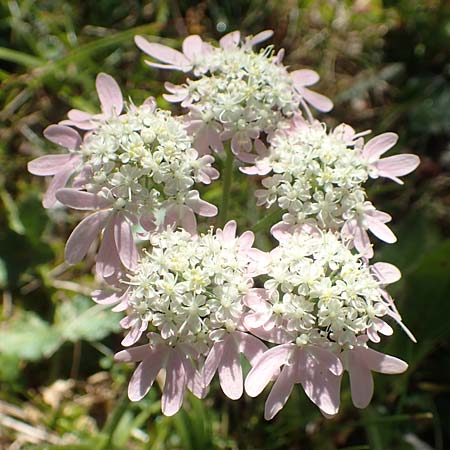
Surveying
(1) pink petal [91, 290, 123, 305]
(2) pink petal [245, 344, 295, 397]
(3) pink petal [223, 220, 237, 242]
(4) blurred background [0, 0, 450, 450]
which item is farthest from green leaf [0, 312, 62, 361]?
(2) pink petal [245, 344, 295, 397]

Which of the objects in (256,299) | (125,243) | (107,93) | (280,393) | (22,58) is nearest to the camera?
(280,393)

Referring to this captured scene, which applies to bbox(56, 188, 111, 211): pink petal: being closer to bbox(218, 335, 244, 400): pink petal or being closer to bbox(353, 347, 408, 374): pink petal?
bbox(218, 335, 244, 400): pink petal

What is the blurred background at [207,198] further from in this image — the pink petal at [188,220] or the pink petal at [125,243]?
the pink petal at [188,220]

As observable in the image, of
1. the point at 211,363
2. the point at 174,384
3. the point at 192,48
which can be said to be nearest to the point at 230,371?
the point at 211,363

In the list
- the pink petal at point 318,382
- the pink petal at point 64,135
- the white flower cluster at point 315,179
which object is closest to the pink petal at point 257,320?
the pink petal at point 318,382

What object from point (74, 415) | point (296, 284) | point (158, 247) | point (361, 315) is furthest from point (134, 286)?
point (74, 415)

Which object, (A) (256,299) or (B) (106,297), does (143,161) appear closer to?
(B) (106,297)
